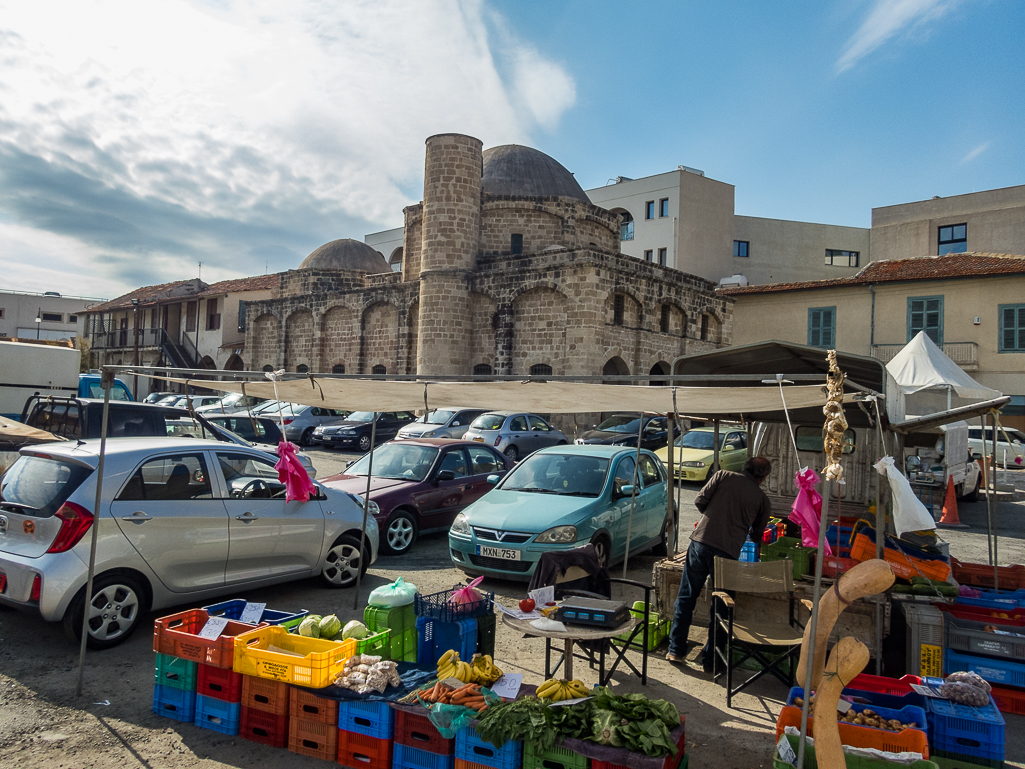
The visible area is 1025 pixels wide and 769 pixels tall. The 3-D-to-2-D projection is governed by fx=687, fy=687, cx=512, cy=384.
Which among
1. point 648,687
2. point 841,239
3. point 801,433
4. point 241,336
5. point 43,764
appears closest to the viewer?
point 43,764

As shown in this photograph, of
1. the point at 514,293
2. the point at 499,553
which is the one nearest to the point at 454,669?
the point at 499,553

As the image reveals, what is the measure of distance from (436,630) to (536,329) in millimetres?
22592

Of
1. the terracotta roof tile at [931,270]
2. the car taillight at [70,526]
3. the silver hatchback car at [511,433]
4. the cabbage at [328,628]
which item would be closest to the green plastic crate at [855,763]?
the cabbage at [328,628]

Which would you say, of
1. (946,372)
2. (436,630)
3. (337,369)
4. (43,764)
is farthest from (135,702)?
(337,369)

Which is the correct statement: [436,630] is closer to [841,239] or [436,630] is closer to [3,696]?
[3,696]

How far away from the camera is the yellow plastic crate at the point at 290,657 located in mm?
3832

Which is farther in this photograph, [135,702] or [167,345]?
[167,345]

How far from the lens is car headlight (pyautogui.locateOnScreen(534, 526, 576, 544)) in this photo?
693 centimetres

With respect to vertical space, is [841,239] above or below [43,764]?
above

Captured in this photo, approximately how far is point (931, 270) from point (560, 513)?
27.2 meters

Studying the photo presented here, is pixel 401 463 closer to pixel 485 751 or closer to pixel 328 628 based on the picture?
pixel 328 628

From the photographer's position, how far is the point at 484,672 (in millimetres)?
3949

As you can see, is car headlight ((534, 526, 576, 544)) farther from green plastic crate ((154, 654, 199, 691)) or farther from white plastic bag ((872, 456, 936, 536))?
green plastic crate ((154, 654, 199, 691))

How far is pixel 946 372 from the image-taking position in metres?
12.0
